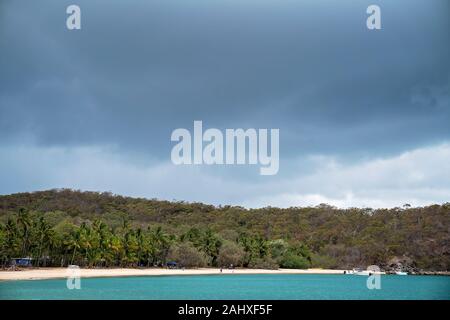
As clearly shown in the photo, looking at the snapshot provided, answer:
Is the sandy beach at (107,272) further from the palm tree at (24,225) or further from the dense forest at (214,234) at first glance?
the palm tree at (24,225)

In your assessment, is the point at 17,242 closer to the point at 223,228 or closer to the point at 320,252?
the point at 223,228

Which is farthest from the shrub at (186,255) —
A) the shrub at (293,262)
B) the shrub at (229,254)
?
the shrub at (293,262)

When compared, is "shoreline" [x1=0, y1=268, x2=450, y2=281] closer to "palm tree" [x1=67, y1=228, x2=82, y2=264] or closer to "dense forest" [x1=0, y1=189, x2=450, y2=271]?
"dense forest" [x1=0, y1=189, x2=450, y2=271]

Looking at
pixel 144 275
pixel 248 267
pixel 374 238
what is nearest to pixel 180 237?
pixel 248 267

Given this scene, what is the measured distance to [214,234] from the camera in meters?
33.3

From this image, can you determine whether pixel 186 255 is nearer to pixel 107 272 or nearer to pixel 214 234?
pixel 214 234

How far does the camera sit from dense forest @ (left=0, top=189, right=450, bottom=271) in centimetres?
2631

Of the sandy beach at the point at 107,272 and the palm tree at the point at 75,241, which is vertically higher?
the palm tree at the point at 75,241

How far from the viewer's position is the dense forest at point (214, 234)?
26312mm

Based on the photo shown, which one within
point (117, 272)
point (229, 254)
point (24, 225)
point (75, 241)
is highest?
point (24, 225)

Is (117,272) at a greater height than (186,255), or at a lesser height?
lesser

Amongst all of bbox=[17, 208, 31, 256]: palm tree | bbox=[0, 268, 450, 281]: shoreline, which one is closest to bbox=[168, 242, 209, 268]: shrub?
bbox=[0, 268, 450, 281]: shoreline

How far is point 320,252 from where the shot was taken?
124 feet

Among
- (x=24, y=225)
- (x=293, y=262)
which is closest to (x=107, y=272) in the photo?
(x=24, y=225)
